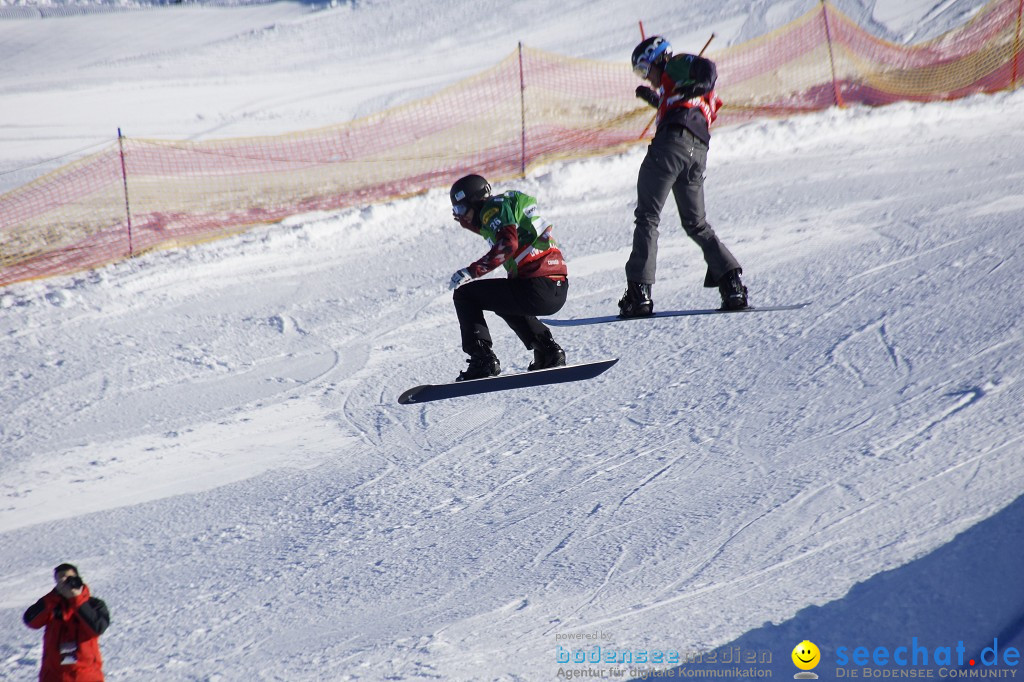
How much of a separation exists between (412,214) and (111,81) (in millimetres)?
9246

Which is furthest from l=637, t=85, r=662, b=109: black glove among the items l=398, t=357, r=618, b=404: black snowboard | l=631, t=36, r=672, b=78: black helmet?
l=398, t=357, r=618, b=404: black snowboard

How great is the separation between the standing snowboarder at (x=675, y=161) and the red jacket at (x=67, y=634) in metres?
3.77

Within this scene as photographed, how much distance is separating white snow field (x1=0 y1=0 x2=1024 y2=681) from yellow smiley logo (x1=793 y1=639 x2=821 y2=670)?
2.2 inches

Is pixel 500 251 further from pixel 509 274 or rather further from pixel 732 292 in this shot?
pixel 732 292

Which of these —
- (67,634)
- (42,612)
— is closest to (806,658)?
(67,634)

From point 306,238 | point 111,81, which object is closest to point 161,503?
point 306,238

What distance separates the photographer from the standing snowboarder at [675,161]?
19.5 ft

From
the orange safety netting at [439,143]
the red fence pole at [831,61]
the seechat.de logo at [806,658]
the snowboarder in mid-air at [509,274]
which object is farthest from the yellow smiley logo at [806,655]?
the red fence pole at [831,61]

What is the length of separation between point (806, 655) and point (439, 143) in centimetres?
1013

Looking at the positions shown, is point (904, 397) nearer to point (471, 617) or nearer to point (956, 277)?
point (956, 277)

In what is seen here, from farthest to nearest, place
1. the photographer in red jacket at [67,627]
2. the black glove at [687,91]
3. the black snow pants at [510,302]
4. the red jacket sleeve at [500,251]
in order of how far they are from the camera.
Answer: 1. the black glove at [687,91]
2. the black snow pants at [510,302]
3. the red jacket sleeve at [500,251]
4. the photographer in red jacket at [67,627]

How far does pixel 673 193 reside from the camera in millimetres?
6168

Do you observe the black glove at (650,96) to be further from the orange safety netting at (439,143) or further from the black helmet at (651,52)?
the orange safety netting at (439,143)

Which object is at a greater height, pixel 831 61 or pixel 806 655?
pixel 831 61
